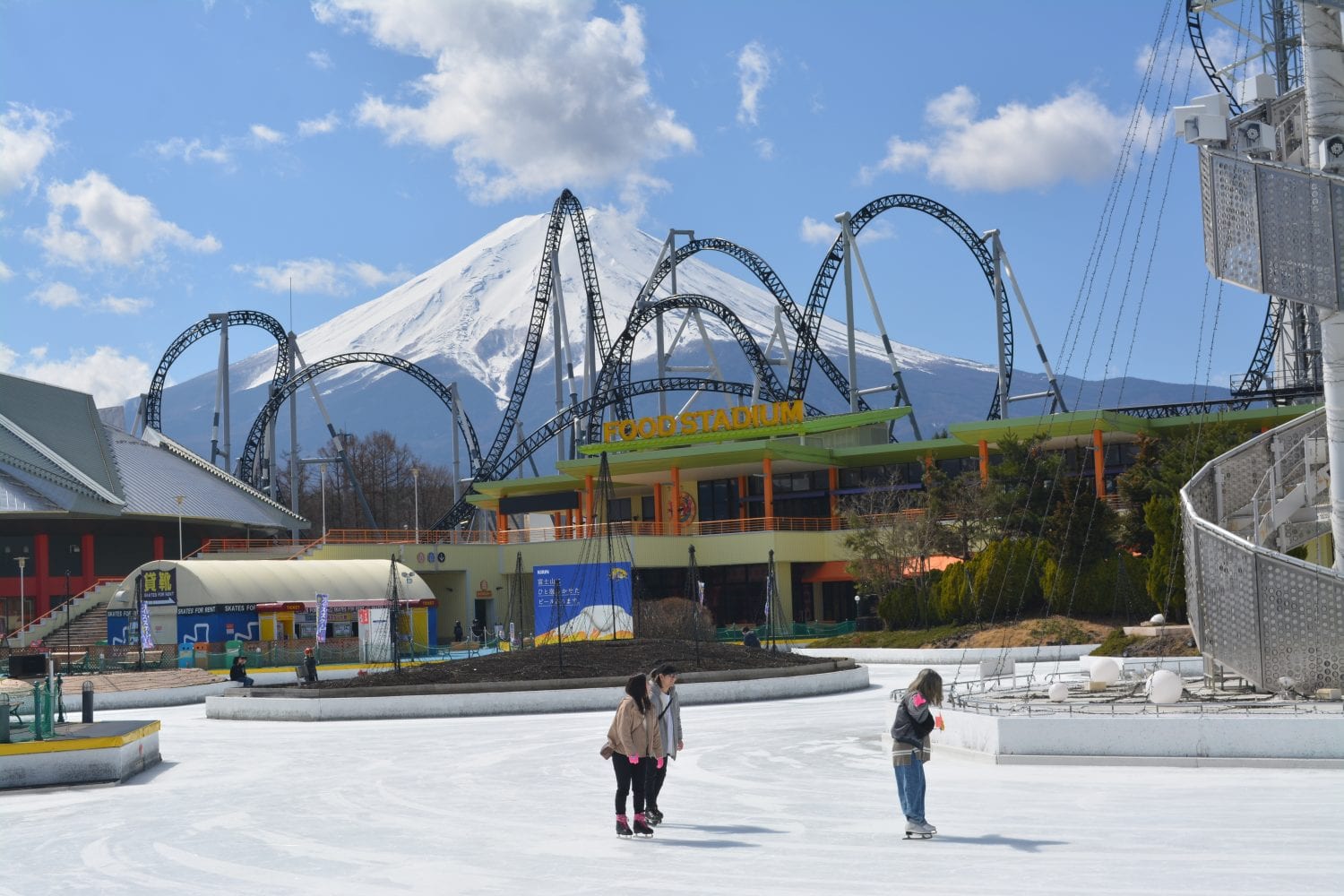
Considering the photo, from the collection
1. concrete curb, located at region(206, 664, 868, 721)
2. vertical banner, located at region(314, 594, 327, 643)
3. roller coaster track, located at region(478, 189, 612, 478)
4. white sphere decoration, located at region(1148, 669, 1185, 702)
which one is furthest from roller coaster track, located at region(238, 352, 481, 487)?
white sphere decoration, located at region(1148, 669, 1185, 702)

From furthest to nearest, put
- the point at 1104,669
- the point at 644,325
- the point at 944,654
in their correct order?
the point at 644,325 → the point at 944,654 → the point at 1104,669

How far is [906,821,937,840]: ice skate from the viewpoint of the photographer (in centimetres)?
1194

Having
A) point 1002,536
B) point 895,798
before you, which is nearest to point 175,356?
point 1002,536

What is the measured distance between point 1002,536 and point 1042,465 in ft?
9.61

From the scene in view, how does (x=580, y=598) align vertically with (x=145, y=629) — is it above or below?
above

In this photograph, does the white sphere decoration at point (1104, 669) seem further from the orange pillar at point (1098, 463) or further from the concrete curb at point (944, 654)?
the orange pillar at point (1098, 463)

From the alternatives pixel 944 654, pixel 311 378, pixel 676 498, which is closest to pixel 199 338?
pixel 311 378

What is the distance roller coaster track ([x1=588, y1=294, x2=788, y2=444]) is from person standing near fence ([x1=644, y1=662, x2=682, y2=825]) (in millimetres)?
57817

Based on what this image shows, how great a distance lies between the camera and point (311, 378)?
275 feet

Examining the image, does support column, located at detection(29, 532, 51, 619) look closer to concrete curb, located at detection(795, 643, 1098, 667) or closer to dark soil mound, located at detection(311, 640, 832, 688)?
concrete curb, located at detection(795, 643, 1098, 667)

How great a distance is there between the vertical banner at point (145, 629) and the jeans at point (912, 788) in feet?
128

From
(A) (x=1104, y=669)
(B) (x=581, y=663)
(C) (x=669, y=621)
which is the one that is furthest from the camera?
(C) (x=669, y=621)

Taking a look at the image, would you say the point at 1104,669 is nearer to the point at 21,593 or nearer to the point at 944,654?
the point at 944,654

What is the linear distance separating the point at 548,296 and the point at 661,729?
223 ft
